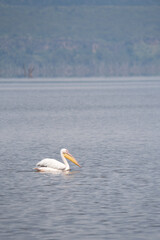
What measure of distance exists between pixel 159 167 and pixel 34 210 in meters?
7.09

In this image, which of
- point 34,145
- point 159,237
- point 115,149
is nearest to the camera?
point 159,237

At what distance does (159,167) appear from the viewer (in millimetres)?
21875

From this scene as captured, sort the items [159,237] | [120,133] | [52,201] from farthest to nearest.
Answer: [120,133], [52,201], [159,237]

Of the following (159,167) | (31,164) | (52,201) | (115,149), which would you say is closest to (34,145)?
(115,149)

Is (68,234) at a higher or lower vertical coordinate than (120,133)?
higher

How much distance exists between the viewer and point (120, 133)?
35688mm

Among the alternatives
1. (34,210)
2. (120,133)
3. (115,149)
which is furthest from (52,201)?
(120,133)

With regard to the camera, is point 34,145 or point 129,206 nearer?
point 129,206

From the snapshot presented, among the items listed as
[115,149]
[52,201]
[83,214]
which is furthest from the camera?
[115,149]

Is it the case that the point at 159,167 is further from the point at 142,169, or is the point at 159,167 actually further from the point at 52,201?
the point at 52,201

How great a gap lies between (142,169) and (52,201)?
5.60 m

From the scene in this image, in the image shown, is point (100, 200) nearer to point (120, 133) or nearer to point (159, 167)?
point (159, 167)

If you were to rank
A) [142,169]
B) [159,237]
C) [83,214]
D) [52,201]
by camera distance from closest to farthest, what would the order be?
[159,237], [83,214], [52,201], [142,169]

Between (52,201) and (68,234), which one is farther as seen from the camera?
(52,201)
